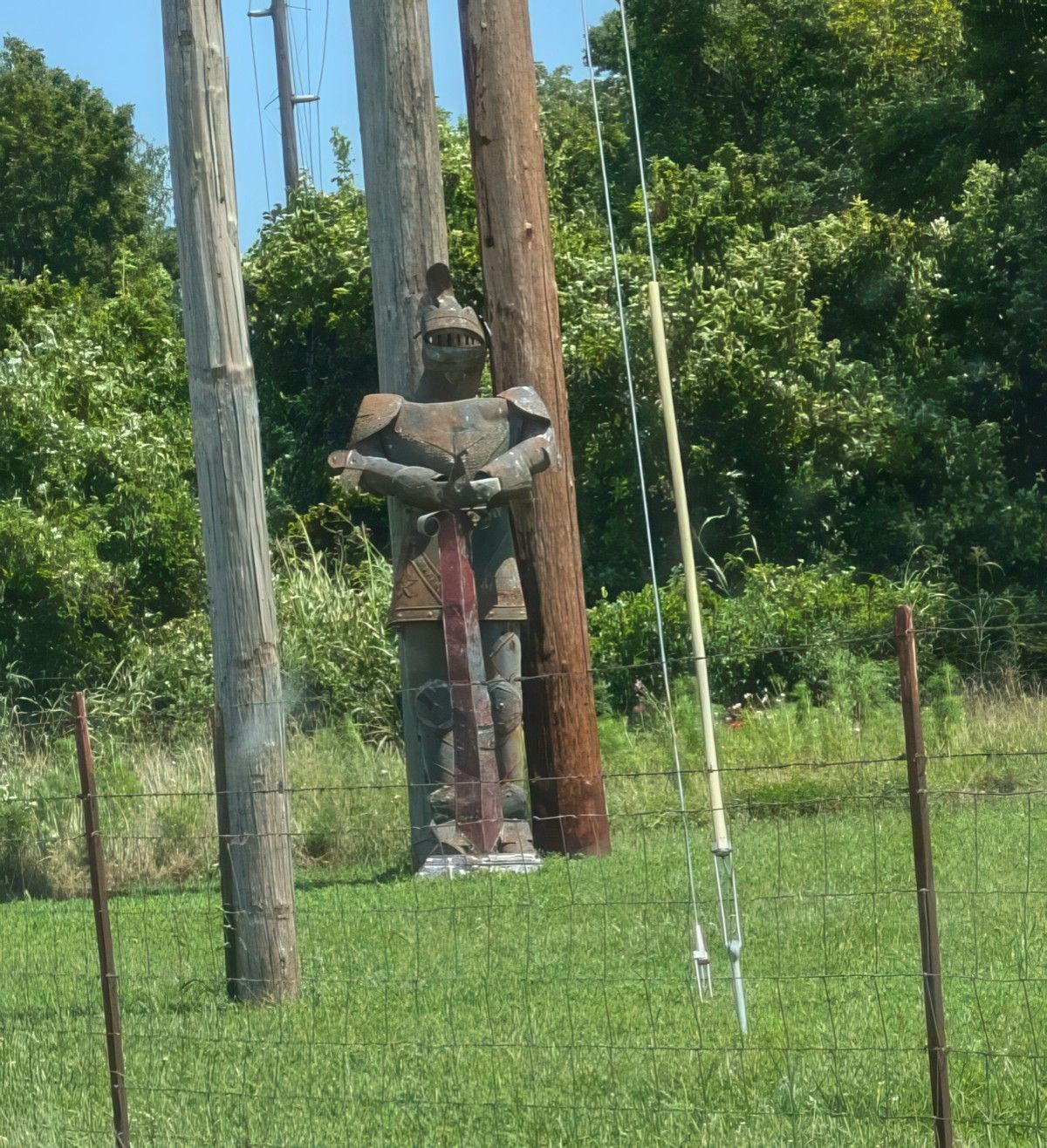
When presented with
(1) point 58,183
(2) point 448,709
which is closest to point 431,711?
(2) point 448,709

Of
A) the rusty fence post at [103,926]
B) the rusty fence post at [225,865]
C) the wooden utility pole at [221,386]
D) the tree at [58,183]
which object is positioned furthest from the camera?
the tree at [58,183]

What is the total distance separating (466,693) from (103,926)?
458cm

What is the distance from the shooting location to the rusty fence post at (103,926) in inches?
192

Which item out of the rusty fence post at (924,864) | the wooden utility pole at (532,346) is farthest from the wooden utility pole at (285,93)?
the rusty fence post at (924,864)

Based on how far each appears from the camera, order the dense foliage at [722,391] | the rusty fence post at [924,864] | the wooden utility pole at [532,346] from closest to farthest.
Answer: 1. the rusty fence post at [924,864]
2. the wooden utility pole at [532,346]
3. the dense foliage at [722,391]

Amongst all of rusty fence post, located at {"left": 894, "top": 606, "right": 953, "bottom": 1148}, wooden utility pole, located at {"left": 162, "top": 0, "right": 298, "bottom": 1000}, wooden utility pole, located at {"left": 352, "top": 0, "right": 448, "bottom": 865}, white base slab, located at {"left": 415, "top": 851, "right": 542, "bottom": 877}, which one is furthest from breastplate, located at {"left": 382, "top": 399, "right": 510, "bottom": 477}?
rusty fence post, located at {"left": 894, "top": 606, "right": 953, "bottom": 1148}

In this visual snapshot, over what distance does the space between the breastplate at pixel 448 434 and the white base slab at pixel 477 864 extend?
2080 millimetres

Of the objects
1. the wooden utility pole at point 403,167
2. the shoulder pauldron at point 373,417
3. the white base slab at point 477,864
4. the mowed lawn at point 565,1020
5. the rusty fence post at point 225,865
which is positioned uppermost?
the wooden utility pole at point 403,167

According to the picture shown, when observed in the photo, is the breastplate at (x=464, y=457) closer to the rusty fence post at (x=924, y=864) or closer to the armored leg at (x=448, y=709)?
the armored leg at (x=448, y=709)

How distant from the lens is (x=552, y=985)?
6.60m

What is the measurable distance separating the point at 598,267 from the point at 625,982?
13826 millimetres

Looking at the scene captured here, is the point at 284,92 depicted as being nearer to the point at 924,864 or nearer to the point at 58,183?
the point at 58,183

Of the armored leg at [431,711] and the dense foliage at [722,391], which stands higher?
the dense foliage at [722,391]

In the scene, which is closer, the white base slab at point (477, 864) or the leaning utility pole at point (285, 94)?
the white base slab at point (477, 864)
